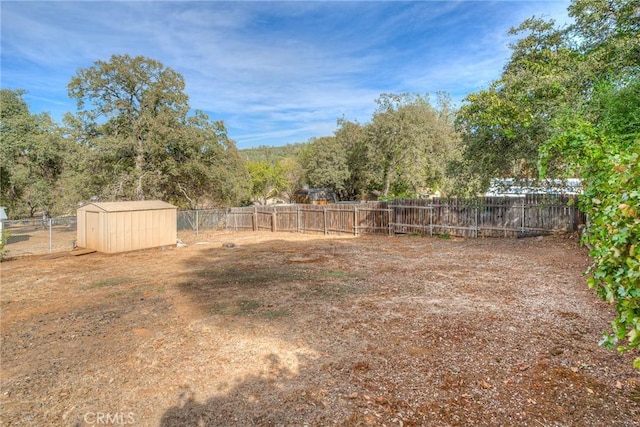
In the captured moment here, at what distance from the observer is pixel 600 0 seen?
27.0ft

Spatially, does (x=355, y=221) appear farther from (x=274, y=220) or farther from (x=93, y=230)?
(x=93, y=230)

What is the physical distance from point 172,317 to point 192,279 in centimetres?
248

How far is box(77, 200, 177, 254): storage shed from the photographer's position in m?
11.2

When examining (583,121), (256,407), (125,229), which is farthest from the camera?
(125,229)

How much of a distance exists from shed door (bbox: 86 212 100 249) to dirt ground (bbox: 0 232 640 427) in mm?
3922

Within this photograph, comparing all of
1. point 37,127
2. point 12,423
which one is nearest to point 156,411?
point 12,423

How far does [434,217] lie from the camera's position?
43.2ft

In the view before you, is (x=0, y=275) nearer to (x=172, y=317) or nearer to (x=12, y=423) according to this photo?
(x=172, y=317)

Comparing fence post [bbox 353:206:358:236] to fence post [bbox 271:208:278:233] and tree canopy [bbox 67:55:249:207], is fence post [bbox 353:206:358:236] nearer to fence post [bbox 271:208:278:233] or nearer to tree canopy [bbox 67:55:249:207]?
fence post [bbox 271:208:278:233]

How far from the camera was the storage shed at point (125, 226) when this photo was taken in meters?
11.2
